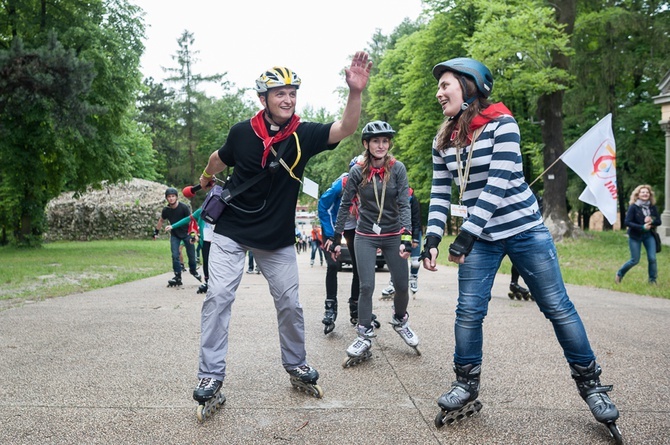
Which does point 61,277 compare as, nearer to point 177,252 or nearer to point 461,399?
point 177,252

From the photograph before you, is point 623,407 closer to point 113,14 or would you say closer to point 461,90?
point 461,90

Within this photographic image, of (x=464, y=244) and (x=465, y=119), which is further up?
(x=465, y=119)

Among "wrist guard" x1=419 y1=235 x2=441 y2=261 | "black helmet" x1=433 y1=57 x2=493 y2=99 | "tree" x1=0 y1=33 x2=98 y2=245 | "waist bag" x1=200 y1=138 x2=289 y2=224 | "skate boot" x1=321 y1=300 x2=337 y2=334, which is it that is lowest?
"skate boot" x1=321 y1=300 x2=337 y2=334

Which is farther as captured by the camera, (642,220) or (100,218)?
(100,218)

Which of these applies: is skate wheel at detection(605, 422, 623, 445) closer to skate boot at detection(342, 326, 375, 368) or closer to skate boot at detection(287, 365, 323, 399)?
skate boot at detection(287, 365, 323, 399)

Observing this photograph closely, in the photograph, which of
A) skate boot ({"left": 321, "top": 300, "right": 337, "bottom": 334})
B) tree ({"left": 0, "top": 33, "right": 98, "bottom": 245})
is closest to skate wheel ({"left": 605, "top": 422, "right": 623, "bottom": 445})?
skate boot ({"left": 321, "top": 300, "right": 337, "bottom": 334})

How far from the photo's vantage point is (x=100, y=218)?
44.7 meters

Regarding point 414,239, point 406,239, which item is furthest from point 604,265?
point 406,239

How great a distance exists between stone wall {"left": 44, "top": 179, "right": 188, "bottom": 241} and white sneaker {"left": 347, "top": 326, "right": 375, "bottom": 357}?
A: 41.1m

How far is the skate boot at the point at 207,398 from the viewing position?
11.6 ft

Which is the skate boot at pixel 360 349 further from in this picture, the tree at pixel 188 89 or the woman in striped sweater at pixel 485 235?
the tree at pixel 188 89

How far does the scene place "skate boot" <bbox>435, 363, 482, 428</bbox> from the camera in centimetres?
342

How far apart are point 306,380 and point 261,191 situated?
1.30 metres

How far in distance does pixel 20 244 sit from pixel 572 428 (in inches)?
1091
